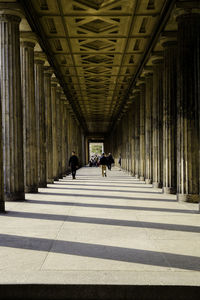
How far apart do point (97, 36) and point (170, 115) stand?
5.29 metres

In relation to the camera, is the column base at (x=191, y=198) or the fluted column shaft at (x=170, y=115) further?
the fluted column shaft at (x=170, y=115)

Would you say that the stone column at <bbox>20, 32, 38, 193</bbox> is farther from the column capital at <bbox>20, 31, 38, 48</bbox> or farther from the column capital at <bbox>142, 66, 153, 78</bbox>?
the column capital at <bbox>142, 66, 153, 78</bbox>

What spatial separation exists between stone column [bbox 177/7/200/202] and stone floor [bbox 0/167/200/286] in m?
1.17

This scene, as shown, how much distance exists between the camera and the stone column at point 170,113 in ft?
49.3

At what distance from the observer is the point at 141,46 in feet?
62.8

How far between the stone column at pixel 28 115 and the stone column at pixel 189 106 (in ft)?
20.7

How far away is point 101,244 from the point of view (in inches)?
255

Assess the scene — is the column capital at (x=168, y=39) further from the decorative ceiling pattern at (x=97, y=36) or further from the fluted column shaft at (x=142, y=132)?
the fluted column shaft at (x=142, y=132)

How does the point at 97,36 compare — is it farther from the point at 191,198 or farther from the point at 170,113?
the point at 191,198

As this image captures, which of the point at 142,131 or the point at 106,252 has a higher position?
the point at 142,131

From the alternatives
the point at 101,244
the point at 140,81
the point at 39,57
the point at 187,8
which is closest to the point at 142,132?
the point at 140,81

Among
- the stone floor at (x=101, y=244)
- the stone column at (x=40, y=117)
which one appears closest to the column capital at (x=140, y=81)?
the stone column at (x=40, y=117)
